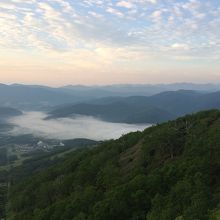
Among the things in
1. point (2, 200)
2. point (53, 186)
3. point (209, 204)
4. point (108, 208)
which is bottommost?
point (2, 200)

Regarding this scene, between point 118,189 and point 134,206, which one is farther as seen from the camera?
point 118,189

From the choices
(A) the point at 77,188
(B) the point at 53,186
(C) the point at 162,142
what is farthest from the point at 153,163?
(B) the point at 53,186

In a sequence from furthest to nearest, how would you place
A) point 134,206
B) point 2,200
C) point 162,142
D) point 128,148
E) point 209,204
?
point 2,200
point 128,148
point 162,142
point 134,206
point 209,204

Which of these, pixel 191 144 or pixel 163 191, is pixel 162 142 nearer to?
pixel 191 144

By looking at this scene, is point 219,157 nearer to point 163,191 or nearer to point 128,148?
point 163,191

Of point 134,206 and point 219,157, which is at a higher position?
point 219,157

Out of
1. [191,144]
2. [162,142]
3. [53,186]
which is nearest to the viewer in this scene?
[191,144]
